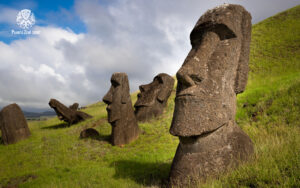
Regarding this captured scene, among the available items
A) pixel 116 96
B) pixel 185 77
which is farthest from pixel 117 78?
pixel 185 77

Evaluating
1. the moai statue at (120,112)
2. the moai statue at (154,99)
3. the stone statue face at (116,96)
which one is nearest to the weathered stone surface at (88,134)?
the moai statue at (120,112)

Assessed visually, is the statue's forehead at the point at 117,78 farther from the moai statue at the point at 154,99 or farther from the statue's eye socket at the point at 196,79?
the statue's eye socket at the point at 196,79

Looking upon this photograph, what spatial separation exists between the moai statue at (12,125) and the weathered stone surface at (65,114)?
96.0 inches

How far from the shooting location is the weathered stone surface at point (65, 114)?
13.7m

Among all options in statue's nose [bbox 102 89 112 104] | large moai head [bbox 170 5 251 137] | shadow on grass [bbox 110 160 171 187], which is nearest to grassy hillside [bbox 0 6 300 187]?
shadow on grass [bbox 110 160 171 187]

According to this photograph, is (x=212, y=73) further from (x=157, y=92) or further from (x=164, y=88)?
(x=157, y=92)

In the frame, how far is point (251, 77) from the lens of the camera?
1548cm

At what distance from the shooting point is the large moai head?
3.17 meters

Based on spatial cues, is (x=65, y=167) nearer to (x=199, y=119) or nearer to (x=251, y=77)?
(x=199, y=119)

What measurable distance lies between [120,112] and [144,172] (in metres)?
4.10

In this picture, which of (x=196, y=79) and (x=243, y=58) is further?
(x=243, y=58)

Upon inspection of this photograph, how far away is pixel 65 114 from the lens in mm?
13883

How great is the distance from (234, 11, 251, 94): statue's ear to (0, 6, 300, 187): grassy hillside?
1.26 m

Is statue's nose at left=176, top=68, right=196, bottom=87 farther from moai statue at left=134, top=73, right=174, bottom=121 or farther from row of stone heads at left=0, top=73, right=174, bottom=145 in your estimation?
moai statue at left=134, top=73, right=174, bottom=121
